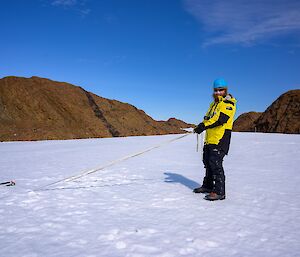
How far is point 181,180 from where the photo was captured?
6.68 m

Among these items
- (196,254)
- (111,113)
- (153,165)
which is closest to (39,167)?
(153,165)

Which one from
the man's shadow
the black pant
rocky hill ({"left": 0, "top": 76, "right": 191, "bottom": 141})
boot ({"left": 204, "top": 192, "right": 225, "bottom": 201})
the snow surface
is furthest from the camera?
rocky hill ({"left": 0, "top": 76, "right": 191, "bottom": 141})

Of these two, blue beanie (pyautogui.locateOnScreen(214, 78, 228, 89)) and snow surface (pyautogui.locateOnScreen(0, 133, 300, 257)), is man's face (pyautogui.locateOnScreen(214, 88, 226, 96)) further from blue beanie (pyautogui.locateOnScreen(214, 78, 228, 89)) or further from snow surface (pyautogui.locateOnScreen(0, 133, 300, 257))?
snow surface (pyautogui.locateOnScreen(0, 133, 300, 257))

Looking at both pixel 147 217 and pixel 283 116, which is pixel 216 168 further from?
pixel 283 116

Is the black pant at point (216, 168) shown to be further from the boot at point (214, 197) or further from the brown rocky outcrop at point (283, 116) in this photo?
the brown rocky outcrop at point (283, 116)

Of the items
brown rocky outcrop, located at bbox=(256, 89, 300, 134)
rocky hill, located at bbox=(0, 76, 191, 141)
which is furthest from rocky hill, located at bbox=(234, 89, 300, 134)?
rocky hill, located at bbox=(0, 76, 191, 141)

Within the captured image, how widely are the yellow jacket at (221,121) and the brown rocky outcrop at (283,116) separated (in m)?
73.8

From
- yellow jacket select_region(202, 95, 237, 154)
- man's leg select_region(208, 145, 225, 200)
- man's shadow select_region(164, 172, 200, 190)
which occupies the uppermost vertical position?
yellow jacket select_region(202, 95, 237, 154)

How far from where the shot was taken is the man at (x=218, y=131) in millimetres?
4805

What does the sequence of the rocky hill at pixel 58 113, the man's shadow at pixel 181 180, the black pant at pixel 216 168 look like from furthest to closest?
the rocky hill at pixel 58 113, the man's shadow at pixel 181 180, the black pant at pixel 216 168

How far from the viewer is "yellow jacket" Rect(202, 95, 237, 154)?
15.7ft

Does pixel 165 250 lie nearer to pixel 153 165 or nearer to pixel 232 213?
pixel 232 213

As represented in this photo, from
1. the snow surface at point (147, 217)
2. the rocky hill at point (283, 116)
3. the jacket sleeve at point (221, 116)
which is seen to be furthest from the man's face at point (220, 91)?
the rocky hill at point (283, 116)

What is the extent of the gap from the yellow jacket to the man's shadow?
4.45 feet
